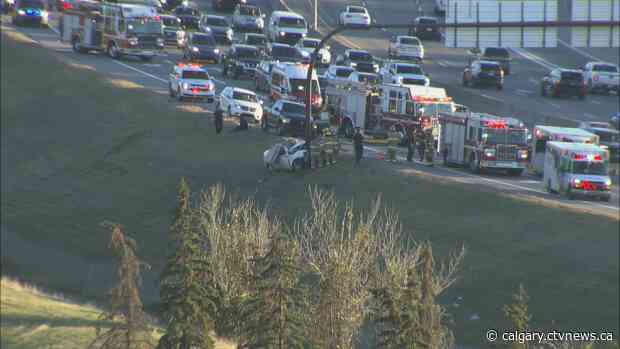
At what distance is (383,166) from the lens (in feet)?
190

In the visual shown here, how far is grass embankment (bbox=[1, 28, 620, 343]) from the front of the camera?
155 ft

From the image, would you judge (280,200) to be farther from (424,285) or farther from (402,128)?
(424,285)

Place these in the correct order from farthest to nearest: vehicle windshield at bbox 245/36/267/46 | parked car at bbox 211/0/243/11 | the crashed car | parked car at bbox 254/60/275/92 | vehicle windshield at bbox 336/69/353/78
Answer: vehicle windshield at bbox 245/36/267/46 → parked car at bbox 211/0/243/11 → vehicle windshield at bbox 336/69/353/78 → parked car at bbox 254/60/275/92 → the crashed car

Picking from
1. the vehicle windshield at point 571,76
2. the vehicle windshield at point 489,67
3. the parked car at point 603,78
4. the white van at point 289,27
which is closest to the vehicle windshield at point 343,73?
the white van at point 289,27

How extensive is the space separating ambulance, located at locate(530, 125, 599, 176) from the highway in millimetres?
1108

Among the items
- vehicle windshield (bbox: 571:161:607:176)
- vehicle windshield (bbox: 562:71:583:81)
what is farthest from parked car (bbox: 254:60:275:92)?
vehicle windshield (bbox: 571:161:607:176)

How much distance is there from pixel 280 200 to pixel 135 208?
1059 centimetres

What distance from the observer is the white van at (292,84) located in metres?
66.2

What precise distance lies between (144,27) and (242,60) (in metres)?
7.11

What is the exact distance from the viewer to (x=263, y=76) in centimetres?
7400

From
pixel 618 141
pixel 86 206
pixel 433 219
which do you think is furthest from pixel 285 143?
pixel 618 141

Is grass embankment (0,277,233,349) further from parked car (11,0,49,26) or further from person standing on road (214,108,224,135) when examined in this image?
parked car (11,0,49,26)

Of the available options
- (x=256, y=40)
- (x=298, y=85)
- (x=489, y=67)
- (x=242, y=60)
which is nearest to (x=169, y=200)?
(x=298, y=85)

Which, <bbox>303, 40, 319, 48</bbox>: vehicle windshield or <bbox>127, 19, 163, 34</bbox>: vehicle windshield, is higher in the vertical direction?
<bbox>127, 19, 163, 34</bbox>: vehicle windshield
